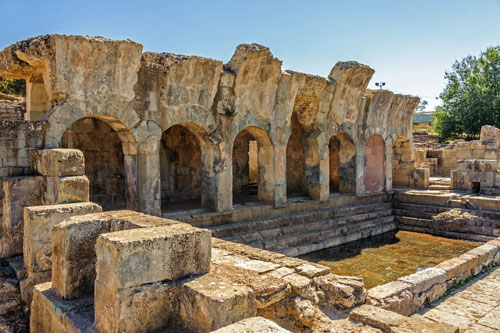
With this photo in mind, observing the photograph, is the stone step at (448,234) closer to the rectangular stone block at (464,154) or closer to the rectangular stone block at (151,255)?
the rectangular stone block at (464,154)

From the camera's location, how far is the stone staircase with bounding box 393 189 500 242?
36.2 feet

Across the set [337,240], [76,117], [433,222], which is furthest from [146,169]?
[433,222]

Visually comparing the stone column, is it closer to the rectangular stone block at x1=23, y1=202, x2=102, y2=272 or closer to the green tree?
the rectangular stone block at x1=23, y1=202, x2=102, y2=272

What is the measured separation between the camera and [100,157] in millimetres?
10039

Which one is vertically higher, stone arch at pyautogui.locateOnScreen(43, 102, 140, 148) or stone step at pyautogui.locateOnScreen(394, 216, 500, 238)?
stone arch at pyautogui.locateOnScreen(43, 102, 140, 148)

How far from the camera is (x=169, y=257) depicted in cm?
299

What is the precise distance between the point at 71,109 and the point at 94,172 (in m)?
3.32

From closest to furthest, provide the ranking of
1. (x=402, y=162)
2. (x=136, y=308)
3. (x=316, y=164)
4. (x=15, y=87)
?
(x=136, y=308)
(x=316, y=164)
(x=402, y=162)
(x=15, y=87)

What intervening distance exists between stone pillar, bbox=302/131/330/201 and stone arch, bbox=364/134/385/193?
2.40 meters

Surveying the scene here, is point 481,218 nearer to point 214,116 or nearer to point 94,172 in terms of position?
point 214,116

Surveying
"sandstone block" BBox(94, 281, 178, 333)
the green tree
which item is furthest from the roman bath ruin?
the green tree

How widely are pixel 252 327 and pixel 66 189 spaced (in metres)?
4.08

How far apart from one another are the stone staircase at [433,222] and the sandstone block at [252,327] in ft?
33.6

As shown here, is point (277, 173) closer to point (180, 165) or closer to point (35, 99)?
point (180, 165)
